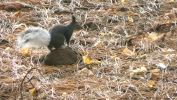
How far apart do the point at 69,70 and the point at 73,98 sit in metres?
0.70

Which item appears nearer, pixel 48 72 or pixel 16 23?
pixel 48 72

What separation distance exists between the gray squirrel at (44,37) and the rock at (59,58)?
0.07m

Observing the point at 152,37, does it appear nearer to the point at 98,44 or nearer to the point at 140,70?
the point at 98,44

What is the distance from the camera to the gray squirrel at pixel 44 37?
363 centimetres

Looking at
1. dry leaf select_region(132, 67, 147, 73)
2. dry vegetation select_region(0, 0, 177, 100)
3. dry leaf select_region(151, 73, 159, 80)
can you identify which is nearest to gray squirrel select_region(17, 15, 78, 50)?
dry vegetation select_region(0, 0, 177, 100)

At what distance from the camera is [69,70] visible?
3.84m

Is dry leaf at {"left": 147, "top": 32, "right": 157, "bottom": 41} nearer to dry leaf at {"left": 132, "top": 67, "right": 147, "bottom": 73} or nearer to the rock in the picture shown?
dry leaf at {"left": 132, "top": 67, "right": 147, "bottom": 73}

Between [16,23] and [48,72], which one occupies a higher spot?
[16,23]

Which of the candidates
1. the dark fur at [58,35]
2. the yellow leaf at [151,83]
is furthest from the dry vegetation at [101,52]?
the dark fur at [58,35]

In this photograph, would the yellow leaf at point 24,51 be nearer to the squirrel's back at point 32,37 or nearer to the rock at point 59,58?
the rock at point 59,58

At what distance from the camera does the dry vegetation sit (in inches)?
132

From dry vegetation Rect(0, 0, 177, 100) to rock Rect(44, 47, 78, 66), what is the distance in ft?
0.23

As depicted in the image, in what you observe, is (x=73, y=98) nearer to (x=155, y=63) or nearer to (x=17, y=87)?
(x=17, y=87)

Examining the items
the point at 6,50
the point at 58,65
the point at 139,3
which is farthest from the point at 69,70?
the point at 139,3
